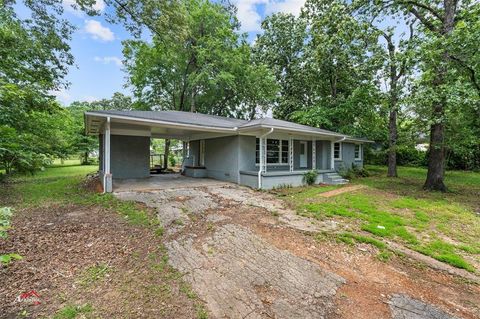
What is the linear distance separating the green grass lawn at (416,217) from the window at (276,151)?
10.2 feet

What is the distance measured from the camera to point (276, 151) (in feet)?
39.5

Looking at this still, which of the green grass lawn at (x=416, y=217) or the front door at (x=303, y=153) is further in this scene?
the front door at (x=303, y=153)

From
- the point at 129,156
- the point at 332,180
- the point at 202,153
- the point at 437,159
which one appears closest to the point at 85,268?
the point at 129,156

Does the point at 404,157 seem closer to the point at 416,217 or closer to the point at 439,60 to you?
the point at 439,60

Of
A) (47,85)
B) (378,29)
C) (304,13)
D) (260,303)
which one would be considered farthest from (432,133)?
(47,85)

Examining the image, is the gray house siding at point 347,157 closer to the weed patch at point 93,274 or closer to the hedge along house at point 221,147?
the hedge along house at point 221,147

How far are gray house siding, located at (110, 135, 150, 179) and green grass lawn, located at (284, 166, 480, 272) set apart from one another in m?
7.37

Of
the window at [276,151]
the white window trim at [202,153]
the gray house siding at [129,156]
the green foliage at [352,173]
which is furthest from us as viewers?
the green foliage at [352,173]

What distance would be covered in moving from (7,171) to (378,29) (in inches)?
581

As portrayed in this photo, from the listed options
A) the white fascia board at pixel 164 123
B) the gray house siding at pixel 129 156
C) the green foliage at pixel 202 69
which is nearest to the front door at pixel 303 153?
the white fascia board at pixel 164 123

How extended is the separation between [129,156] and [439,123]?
1327cm

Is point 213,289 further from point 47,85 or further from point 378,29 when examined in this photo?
point 378,29

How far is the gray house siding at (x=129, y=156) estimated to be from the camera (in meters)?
10.4

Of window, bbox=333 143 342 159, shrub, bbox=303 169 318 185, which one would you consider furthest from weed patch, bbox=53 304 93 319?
window, bbox=333 143 342 159
